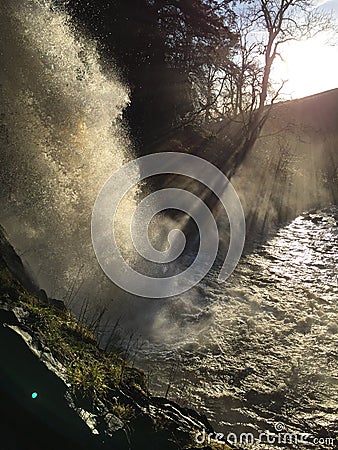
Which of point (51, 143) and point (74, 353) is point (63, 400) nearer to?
point (74, 353)

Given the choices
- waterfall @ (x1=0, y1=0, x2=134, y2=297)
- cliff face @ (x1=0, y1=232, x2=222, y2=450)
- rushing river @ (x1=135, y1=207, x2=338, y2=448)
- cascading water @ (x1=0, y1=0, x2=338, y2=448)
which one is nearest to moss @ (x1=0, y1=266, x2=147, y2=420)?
cliff face @ (x1=0, y1=232, x2=222, y2=450)

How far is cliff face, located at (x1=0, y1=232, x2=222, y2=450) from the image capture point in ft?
7.65

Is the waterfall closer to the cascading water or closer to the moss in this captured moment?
the cascading water

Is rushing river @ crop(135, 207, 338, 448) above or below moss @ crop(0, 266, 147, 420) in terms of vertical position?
above

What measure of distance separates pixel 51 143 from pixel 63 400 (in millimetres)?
6467

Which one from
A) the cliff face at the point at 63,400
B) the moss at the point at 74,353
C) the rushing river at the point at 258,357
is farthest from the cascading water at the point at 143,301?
the cliff face at the point at 63,400

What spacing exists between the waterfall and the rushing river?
2083 millimetres

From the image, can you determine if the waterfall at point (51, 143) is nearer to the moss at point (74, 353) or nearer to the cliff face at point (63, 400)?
the moss at point (74, 353)

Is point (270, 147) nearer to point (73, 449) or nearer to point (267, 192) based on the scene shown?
point (267, 192)

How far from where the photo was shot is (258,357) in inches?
234

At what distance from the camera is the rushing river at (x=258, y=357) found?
15.9ft

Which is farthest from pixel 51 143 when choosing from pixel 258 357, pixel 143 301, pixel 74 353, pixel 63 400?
pixel 63 400

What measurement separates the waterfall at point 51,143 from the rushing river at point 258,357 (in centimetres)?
208

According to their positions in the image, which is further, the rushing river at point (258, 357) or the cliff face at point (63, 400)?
the rushing river at point (258, 357)
